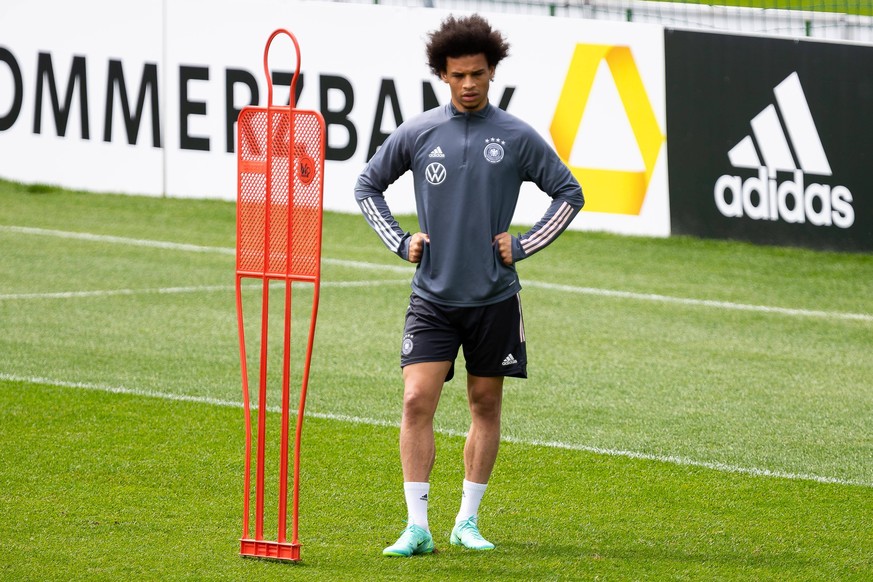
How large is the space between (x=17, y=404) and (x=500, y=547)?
342 cm

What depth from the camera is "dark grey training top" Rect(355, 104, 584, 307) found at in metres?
5.32

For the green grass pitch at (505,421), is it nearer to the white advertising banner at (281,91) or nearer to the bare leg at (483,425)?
the bare leg at (483,425)

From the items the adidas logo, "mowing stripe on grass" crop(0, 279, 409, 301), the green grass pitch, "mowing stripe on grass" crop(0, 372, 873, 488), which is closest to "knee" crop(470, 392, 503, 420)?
the green grass pitch

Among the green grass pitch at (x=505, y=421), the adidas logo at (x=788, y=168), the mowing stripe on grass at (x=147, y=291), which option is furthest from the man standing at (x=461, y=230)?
the adidas logo at (x=788, y=168)

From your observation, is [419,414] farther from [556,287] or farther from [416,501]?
[556,287]

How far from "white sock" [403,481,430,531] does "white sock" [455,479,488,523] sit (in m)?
0.24

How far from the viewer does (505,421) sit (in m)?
7.84

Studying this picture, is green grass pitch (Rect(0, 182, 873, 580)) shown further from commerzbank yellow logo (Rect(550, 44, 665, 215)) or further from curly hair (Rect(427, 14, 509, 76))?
curly hair (Rect(427, 14, 509, 76))

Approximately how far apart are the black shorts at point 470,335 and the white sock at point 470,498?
0.46 m

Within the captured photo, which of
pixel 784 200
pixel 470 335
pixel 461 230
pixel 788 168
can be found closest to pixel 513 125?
pixel 461 230

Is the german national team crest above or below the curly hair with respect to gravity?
below

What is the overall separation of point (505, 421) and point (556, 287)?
4407 mm

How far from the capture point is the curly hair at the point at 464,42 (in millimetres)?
5266

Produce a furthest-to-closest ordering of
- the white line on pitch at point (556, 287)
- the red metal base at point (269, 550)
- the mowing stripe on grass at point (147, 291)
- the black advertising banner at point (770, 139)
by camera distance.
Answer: the black advertising banner at point (770, 139) → the white line on pitch at point (556, 287) → the mowing stripe on grass at point (147, 291) → the red metal base at point (269, 550)
